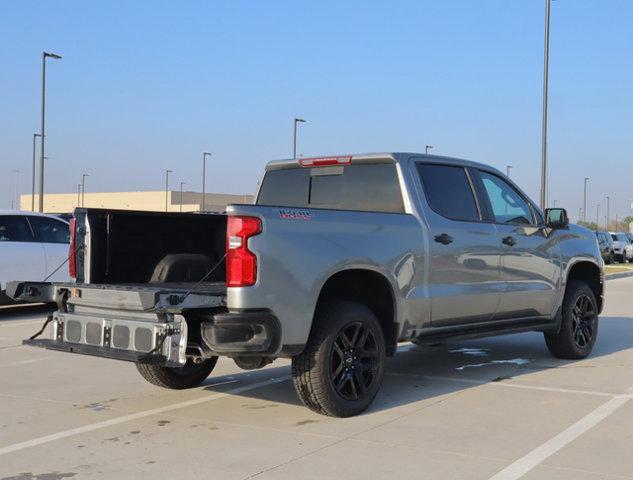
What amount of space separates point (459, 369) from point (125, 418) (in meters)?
3.63

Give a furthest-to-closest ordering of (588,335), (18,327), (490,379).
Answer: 1. (18,327)
2. (588,335)
3. (490,379)

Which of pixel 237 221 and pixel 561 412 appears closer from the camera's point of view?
pixel 237 221

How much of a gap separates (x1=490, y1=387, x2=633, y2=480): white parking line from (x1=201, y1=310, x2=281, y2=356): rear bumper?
1.71 m

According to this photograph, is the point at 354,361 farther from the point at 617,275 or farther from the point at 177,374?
the point at 617,275

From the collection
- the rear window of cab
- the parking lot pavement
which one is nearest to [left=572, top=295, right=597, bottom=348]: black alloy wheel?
the parking lot pavement

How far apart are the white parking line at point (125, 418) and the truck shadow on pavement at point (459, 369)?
0.45 ft

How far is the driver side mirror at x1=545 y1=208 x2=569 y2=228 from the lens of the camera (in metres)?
8.30

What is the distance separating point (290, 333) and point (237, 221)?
2.86 feet

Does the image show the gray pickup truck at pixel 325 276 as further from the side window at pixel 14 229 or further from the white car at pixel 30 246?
the side window at pixel 14 229

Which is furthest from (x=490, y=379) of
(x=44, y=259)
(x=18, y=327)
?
(x=44, y=259)

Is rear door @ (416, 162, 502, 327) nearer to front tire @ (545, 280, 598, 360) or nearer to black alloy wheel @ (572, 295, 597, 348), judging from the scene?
front tire @ (545, 280, 598, 360)

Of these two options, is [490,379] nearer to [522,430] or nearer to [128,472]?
[522,430]

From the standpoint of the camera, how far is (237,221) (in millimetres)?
5363

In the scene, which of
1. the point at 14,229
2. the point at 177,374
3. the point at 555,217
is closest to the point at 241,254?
the point at 177,374
